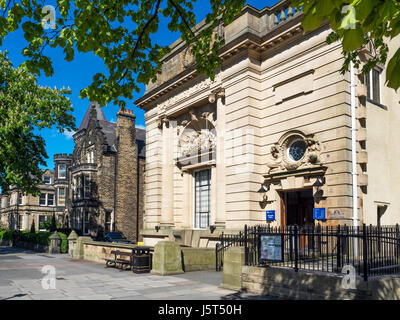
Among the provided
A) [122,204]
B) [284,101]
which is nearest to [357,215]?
[284,101]

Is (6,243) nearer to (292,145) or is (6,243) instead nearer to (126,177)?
(126,177)

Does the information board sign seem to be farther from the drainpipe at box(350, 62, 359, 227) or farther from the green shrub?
the green shrub

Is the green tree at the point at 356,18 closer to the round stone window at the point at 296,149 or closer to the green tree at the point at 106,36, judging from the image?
the green tree at the point at 106,36

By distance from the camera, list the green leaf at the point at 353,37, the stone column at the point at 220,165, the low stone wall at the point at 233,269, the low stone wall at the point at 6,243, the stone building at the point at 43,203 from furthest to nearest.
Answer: the stone building at the point at 43,203
the low stone wall at the point at 6,243
the stone column at the point at 220,165
the low stone wall at the point at 233,269
the green leaf at the point at 353,37

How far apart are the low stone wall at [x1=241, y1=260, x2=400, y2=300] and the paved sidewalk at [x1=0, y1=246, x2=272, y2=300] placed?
604mm

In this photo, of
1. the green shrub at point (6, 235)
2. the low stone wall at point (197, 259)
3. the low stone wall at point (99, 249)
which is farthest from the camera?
the green shrub at point (6, 235)

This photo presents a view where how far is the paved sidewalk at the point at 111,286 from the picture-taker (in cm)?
1074

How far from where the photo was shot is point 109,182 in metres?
39.3

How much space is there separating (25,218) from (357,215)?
5225 cm

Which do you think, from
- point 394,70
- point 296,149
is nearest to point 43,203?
point 296,149

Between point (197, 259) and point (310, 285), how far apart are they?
25.3ft

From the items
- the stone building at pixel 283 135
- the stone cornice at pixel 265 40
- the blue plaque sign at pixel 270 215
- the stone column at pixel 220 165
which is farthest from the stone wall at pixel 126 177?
the blue plaque sign at pixel 270 215

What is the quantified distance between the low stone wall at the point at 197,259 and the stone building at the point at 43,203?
39616 mm
